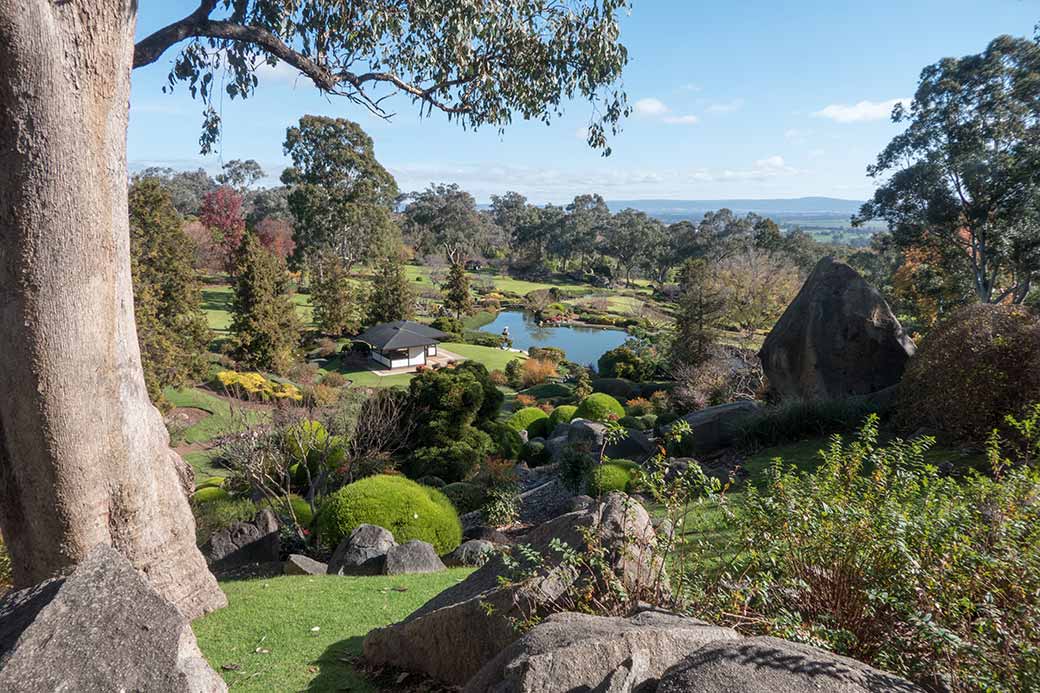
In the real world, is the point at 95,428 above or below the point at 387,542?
above

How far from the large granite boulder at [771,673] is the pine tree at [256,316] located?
2672 centimetres

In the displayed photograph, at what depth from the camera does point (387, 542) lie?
8.09 m

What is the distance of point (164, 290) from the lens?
21250 millimetres

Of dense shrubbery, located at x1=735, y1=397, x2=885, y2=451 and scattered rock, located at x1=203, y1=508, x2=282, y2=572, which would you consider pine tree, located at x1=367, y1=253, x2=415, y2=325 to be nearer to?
dense shrubbery, located at x1=735, y1=397, x2=885, y2=451

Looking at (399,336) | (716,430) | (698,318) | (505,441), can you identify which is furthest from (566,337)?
(716,430)

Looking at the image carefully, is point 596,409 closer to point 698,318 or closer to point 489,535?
point 698,318

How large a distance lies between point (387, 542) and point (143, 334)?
13.7 m

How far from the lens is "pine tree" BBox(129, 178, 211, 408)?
60.6 feet

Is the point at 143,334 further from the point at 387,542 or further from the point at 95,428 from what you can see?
Result: the point at 95,428

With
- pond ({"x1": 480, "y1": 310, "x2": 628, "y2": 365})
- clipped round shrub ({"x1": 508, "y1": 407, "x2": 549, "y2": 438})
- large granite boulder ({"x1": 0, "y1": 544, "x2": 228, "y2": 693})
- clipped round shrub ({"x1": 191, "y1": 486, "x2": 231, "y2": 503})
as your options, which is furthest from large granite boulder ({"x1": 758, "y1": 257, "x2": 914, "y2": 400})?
pond ({"x1": 480, "y1": 310, "x2": 628, "y2": 365})

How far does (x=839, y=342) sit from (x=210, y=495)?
13.4m

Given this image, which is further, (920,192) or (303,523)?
(920,192)

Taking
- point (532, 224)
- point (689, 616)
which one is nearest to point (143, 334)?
point (689, 616)

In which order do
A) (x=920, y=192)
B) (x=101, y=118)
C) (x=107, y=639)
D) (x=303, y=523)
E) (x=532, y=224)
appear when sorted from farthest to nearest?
1. (x=532, y=224)
2. (x=920, y=192)
3. (x=303, y=523)
4. (x=101, y=118)
5. (x=107, y=639)
